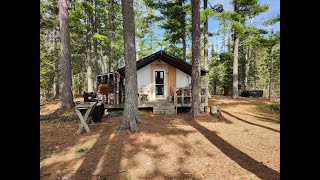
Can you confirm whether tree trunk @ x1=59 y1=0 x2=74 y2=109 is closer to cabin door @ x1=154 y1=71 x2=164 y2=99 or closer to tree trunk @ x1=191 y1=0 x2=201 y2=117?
cabin door @ x1=154 y1=71 x2=164 y2=99

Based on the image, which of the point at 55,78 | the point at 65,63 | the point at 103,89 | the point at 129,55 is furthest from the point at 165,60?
the point at 55,78

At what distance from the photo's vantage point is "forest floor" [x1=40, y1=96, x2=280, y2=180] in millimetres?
4906

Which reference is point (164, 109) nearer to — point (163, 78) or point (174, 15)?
point (163, 78)

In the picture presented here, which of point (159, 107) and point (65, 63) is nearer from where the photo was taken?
point (65, 63)

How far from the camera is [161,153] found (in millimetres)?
6098

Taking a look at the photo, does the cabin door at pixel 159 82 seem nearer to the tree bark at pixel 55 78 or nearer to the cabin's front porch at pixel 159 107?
the cabin's front porch at pixel 159 107

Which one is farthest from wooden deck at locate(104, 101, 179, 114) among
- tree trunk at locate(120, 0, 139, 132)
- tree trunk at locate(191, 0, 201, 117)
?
tree trunk at locate(120, 0, 139, 132)

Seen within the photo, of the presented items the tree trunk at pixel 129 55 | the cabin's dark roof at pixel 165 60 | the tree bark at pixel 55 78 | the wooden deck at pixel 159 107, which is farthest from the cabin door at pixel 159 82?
the tree bark at pixel 55 78

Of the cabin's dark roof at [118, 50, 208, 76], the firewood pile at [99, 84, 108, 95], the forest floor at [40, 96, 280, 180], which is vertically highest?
the cabin's dark roof at [118, 50, 208, 76]

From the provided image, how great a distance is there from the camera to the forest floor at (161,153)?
4.91 meters
